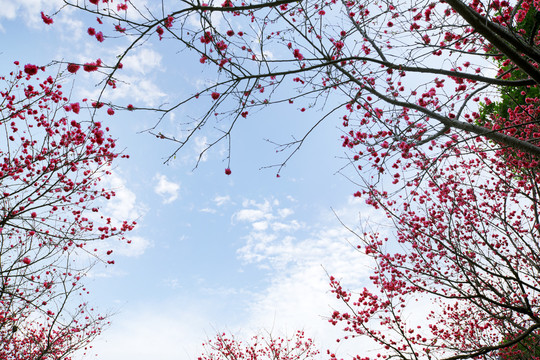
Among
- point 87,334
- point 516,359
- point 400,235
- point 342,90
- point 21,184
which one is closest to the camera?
point 342,90

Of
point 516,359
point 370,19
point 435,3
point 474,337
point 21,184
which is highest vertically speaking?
point 21,184

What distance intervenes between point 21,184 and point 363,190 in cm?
599

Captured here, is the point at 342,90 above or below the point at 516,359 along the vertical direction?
above

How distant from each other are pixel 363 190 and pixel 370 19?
2729 millimetres

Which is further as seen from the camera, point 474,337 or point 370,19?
point 474,337

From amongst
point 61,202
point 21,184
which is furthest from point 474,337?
point 21,184

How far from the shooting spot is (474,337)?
26.9 ft

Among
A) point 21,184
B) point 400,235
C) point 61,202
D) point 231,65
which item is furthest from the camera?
point 400,235

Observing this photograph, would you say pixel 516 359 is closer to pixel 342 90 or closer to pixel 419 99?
pixel 419 99

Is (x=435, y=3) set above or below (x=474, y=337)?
above

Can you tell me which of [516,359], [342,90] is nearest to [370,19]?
[342,90]

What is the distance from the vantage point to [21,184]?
17.4 feet

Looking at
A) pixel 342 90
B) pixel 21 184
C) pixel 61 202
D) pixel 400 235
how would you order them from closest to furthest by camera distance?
pixel 342 90, pixel 21 184, pixel 61 202, pixel 400 235

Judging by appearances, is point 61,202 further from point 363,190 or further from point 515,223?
point 515,223
